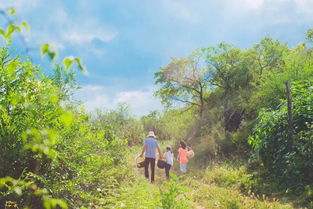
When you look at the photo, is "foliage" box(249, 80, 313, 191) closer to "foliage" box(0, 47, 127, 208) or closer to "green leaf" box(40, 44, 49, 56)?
"foliage" box(0, 47, 127, 208)

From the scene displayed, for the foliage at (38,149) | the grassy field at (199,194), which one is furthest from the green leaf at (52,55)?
the grassy field at (199,194)

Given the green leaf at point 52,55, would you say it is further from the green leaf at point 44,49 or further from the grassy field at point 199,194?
the grassy field at point 199,194

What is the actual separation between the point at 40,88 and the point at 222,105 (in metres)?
19.6

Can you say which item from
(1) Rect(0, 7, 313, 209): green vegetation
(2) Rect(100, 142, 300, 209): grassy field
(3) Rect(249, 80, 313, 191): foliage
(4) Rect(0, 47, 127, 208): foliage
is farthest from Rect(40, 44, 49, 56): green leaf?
(3) Rect(249, 80, 313, 191): foliage

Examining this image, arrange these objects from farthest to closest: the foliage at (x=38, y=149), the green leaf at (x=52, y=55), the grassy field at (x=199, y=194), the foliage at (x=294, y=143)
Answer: the foliage at (x=294, y=143) < the grassy field at (x=199, y=194) < the foliage at (x=38, y=149) < the green leaf at (x=52, y=55)

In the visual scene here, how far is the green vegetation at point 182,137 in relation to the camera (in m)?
4.64

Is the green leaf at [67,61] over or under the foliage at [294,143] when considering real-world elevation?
under

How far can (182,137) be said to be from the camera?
79.9 feet

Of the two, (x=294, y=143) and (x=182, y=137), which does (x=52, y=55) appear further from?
(x=182, y=137)

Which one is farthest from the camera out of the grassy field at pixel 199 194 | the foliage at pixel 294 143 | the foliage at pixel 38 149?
the foliage at pixel 294 143

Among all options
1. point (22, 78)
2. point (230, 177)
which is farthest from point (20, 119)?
point (230, 177)

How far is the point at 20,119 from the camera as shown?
4.72m

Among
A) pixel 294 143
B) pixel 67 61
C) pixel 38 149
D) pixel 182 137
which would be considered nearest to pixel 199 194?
pixel 294 143

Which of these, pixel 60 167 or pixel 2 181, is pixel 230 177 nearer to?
pixel 60 167
